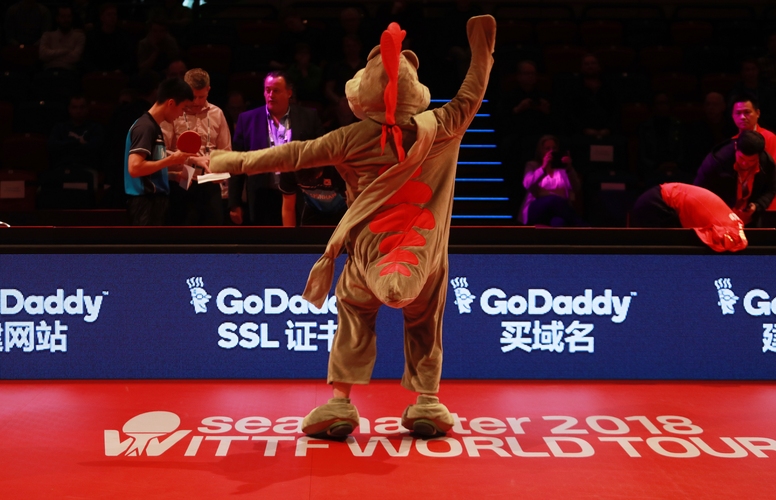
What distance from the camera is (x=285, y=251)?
5.01 m

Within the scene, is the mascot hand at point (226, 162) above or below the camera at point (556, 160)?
below

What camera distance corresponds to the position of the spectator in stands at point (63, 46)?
383 inches

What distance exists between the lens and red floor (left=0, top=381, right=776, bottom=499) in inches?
133

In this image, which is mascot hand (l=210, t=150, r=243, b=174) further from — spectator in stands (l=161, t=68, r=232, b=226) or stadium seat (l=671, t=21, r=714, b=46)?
stadium seat (l=671, t=21, r=714, b=46)

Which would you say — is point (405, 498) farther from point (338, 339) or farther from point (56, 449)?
point (56, 449)

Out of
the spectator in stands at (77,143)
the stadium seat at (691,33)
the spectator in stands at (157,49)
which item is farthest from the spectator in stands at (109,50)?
the stadium seat at (691,33)

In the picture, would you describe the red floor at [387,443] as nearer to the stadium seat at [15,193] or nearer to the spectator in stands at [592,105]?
the stadium seat at [15,193]

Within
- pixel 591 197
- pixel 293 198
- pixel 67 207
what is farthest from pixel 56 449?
pixel 591 197

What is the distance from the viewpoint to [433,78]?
9555 millimetres

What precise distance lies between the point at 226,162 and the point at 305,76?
535cm

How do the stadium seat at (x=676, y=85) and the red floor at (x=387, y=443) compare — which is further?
the stadium seat at (x=676, y=85)

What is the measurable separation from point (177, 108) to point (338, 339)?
2.09 m

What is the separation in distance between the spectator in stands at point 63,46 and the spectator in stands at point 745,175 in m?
6.57

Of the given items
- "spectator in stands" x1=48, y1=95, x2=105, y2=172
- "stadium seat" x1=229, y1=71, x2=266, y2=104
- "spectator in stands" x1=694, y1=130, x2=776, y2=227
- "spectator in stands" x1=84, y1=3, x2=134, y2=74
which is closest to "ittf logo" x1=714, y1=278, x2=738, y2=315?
"spectator in stands" x1=694, y1=130, x2=776, y2=227
